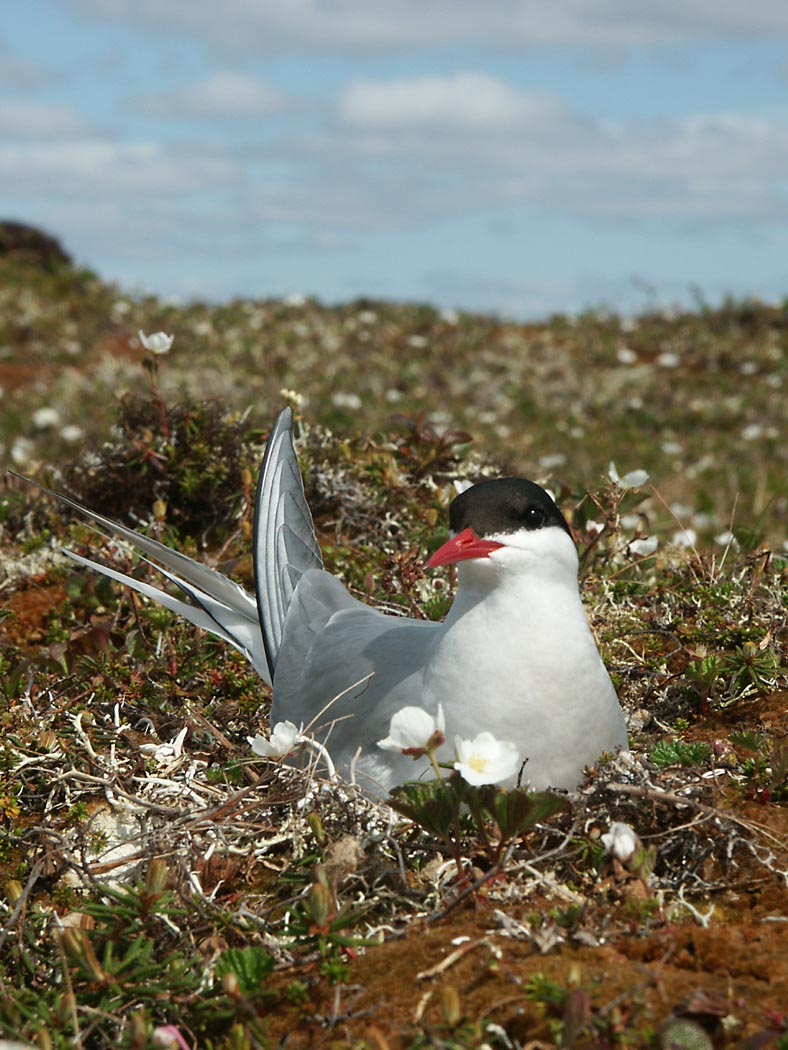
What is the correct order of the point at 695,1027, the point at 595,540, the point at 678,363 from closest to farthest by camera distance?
the point at 695,1027 < the point at 595,540 < the point at 678,363

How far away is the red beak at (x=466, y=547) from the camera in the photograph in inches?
106

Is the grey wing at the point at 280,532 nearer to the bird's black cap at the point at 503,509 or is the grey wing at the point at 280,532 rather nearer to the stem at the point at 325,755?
the stem at the point at 325,755

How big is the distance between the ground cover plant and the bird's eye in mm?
636

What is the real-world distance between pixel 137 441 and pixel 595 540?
2.21 meters

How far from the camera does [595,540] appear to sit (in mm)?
4477

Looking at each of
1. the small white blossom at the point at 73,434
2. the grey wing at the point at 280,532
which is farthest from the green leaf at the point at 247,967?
the small white blossom at the point at 73,434

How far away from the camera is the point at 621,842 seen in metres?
2.56

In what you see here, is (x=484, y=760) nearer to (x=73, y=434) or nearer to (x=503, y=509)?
(x=503, y=509)

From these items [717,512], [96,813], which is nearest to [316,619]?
[96,813]

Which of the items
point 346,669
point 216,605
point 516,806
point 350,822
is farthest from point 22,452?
point 516,806

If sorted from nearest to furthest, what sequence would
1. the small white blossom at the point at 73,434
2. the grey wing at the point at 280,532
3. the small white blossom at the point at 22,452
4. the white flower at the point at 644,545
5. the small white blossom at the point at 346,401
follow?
the grey wing at the point at 280,532
the white flower at the point at 644,545
the small white blossom at the point at 22,452
the small white blossom at the point at 73,434
the small white blossom at the point at 346,401

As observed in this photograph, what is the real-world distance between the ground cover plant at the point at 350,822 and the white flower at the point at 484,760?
113 millimetres

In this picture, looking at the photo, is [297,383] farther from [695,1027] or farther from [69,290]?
[695,1027]

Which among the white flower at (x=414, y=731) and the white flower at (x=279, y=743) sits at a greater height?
the white flower at (x=414, y=731)
